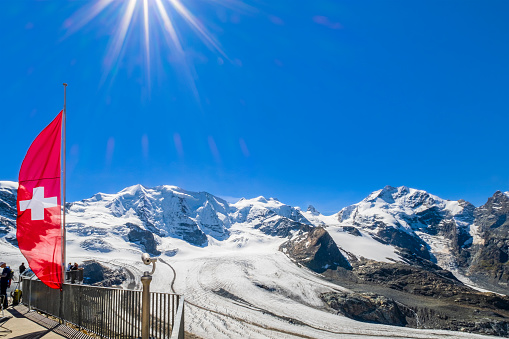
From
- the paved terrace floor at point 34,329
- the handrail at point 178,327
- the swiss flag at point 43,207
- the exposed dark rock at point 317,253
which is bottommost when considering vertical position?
the exposed dark rock at point 317,253

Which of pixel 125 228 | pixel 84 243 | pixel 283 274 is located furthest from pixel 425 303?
pixel 125 228

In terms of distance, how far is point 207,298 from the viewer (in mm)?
57062

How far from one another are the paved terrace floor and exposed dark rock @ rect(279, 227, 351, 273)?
94.2m

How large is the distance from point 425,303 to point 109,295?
7839 centimetres

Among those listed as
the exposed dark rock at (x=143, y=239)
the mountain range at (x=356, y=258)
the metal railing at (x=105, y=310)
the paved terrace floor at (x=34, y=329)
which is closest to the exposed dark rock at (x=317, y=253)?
the mountain range at (x=356, y=258)

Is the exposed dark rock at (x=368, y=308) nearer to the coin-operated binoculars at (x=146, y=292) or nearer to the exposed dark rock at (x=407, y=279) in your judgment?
the exposed dark rock at (x=407, y=279)

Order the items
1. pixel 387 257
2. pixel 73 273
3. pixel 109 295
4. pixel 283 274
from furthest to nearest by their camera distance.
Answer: pixel 387 257 < pixel 283 274 < pixel 73 273 < pixel 109 295

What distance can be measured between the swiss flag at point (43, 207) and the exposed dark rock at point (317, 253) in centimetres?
9519

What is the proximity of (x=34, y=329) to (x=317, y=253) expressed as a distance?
102 metres

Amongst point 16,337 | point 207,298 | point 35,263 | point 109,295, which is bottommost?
point 207,298

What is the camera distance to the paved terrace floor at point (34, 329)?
10164 millimetres

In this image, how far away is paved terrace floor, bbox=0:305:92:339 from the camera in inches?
400

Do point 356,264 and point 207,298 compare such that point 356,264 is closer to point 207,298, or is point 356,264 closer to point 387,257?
point 387,257

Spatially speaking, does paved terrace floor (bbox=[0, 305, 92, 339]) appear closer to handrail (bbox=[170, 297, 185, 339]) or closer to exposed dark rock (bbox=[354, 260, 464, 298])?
handrail (bbox=[170, 297, 185, 339])
